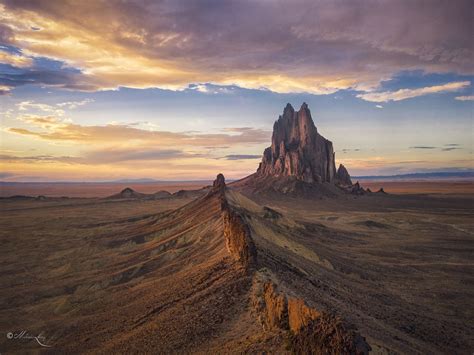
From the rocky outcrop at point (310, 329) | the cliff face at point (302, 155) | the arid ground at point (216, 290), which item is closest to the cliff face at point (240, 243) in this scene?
the arid ground at point (216, 290)

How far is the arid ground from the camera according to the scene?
1981 centimetres

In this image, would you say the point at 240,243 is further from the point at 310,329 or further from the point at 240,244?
the point at 310,329

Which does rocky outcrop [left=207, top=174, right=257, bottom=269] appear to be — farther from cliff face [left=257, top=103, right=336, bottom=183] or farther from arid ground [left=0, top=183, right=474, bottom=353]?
cliff face [left=257, top=103, right=336, bottom=183]

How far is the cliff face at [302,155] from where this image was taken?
577 ft

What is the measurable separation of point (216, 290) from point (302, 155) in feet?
528

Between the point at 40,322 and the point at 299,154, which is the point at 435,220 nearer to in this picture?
the point at 299,154

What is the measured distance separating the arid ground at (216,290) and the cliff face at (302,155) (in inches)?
4357

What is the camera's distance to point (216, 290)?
23.3 m

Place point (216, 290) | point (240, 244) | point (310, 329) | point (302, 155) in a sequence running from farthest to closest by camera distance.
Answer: point (302, 155), point (240, 244), point (216, 290), point (310, 329)

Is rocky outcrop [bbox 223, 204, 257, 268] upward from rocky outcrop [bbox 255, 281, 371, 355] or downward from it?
upward

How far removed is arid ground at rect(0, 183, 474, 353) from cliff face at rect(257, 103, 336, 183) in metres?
111
